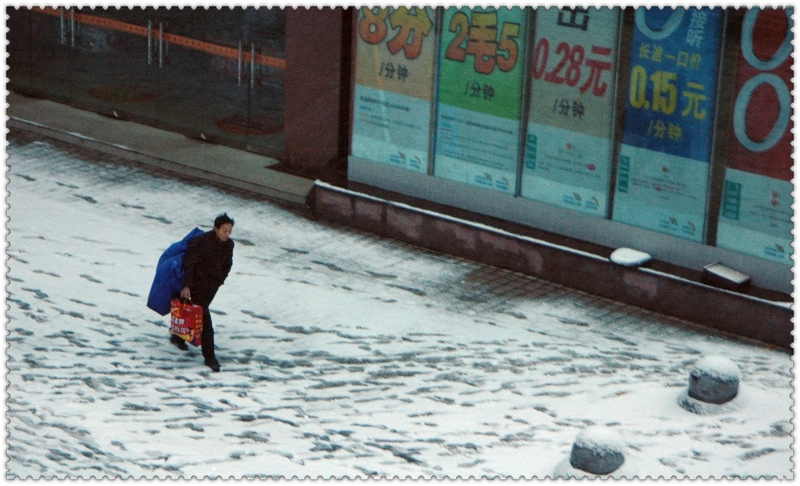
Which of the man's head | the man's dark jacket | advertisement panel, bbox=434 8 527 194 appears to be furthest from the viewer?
advertisement panel, bbox=434 8 527 194

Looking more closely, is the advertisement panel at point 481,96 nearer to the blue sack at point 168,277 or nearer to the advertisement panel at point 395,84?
the advertisement panel at point 395,84

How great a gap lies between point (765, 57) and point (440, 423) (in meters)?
4.50

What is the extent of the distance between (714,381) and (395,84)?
5.95m

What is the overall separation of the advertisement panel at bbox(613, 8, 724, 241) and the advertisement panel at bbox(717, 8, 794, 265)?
27 centimetres

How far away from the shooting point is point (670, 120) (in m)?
12.6

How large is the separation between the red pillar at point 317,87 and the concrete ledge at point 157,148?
377 millimetres

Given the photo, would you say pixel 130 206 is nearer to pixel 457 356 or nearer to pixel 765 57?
pixel 457 356

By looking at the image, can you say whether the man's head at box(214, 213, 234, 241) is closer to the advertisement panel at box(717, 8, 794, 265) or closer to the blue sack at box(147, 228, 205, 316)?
the blue sack at box(147, 228, 205, 316)

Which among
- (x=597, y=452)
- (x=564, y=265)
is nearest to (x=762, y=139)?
(x=564, y=265)

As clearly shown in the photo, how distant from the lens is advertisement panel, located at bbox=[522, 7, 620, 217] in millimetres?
12945

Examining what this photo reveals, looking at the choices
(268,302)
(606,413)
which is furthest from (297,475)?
(268,302)

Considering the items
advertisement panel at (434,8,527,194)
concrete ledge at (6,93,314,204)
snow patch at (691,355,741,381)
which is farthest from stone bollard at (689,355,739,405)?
concrete ledge at (6,93,314,204)

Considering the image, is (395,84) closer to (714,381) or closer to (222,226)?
(222,226)

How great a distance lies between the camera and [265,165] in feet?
53.4
